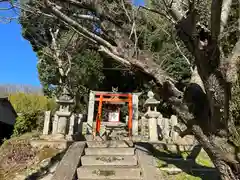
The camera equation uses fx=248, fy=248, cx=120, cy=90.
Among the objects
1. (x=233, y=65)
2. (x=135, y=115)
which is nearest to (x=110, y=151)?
(x=233, y=65)

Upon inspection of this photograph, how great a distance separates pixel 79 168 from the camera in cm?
412

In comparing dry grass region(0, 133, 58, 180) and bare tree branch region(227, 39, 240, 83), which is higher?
bare tree branch region(227, 39, 240, 83)

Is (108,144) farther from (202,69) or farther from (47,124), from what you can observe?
(47,124)

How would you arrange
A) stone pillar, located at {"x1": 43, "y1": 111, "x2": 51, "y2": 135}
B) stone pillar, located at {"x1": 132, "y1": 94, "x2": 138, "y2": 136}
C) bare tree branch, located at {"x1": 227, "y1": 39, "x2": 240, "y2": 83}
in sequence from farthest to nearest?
stone pillar, located at {"x1": 132, "y1": 94, "x2": 138, "y2": 136} < stone pillar, located at {"x1": 43, "y1": 111, "x2": 51, "y2": 135} < bare tree branch, located at {"x1": 227, "y1": 39, "x2": 240, "y2": 83}

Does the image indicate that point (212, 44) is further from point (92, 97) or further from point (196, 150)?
point (92, 97)

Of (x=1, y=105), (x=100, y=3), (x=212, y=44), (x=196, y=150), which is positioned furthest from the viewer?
(x=1, y=105)

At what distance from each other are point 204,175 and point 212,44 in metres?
2.80

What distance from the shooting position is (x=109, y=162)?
4426 mm

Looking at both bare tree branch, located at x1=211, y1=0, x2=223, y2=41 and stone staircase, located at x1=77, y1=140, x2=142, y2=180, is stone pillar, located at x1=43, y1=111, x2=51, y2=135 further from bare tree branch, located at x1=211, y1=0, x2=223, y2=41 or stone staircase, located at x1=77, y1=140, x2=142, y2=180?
bare tree branch, located at x1=211, y1=0, x2=223, y2=41

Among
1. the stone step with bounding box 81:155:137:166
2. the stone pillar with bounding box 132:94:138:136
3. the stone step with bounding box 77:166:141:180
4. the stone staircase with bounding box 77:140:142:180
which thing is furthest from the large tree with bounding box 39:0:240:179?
the stone pillar with bounding box 132:94:138:136

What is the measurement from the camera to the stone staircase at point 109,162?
13.2 ft

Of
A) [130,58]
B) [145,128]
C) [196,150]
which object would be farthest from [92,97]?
[130,58]

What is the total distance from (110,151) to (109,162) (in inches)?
15.0

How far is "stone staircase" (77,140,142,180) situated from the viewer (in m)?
4.01
